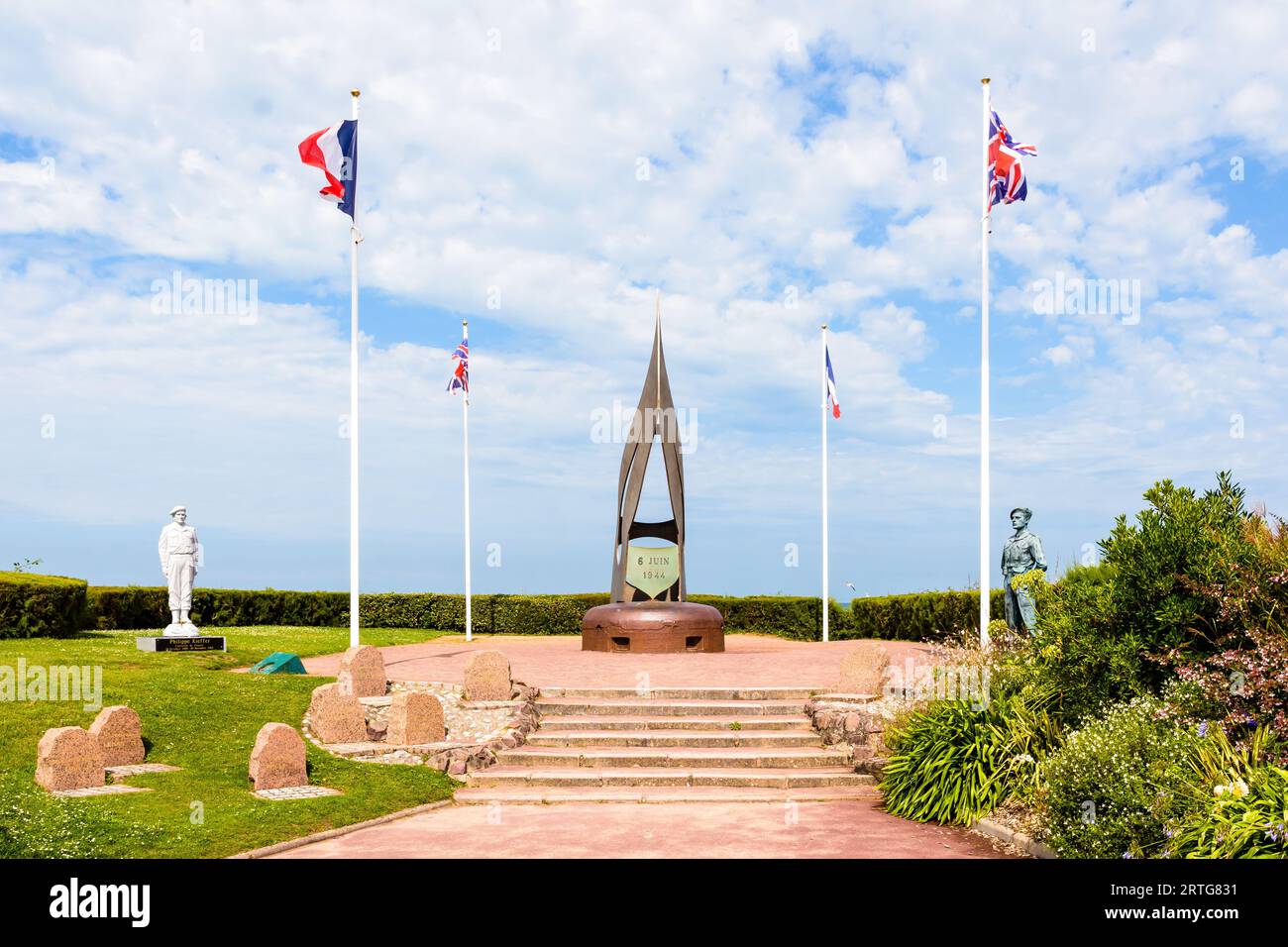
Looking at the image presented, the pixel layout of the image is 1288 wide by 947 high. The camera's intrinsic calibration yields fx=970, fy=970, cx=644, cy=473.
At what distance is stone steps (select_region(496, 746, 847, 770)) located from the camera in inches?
452

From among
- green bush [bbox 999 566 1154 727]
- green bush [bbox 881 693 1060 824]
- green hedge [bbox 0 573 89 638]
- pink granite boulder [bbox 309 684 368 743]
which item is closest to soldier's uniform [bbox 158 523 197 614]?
green hedge [bbox 0 573 89 638]

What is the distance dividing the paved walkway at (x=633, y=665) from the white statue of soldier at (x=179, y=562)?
2430 millimetres

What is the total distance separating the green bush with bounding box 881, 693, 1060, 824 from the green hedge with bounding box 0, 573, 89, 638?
17.4m

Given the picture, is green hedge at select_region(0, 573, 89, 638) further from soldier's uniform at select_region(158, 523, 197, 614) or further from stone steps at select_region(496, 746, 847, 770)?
stone steps at select_region(496, 746, 847, 770)

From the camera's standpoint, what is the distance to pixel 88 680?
13.0 metres

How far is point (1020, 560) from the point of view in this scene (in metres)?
14.8

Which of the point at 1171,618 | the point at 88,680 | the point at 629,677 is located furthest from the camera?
the point at 629,677

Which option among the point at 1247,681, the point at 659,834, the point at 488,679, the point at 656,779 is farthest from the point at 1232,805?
the point at 488,679

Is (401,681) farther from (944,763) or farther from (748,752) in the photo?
(944,763)

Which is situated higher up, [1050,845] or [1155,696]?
[1155,696]

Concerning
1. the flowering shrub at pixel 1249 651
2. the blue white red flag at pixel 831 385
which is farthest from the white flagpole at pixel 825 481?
the flowering shrub at pixel 1249 651

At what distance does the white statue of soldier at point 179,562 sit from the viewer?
18.0 m
